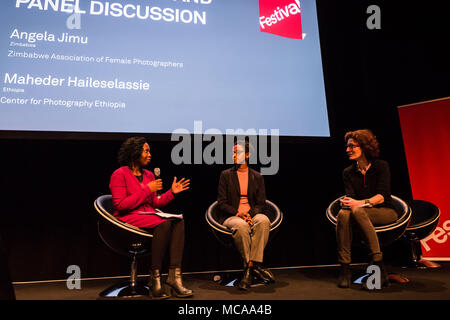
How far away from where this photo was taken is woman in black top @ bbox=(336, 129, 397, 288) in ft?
7.41

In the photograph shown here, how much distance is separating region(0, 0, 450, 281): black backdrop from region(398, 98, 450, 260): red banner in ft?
0.38

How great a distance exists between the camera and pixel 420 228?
2.87 meters

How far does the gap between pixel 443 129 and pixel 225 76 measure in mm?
2464

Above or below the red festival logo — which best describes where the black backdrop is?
below

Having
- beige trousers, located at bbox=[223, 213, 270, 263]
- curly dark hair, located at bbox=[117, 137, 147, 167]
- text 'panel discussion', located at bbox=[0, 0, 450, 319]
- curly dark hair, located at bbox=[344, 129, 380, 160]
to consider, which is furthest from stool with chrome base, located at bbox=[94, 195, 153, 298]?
curly dark hair, located at bbox=[344, 129, 380, 160]

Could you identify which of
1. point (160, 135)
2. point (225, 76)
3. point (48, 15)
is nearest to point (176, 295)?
point (160, 135)

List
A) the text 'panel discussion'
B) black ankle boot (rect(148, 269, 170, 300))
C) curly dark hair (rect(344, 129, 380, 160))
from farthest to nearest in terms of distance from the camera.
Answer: curly dark hair (rect(344, 129, 380, 160)) → the text 'panel discussion' → black ankle boot (rect(148, 269, 170, 300))

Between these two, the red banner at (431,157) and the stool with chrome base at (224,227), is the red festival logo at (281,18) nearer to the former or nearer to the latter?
the red banner at (431,157)

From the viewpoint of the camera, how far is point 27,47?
8.86 ft

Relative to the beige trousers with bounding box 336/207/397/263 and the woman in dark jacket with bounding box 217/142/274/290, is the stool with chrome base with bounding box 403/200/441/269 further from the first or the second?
the woman in dark jacket with bounding box 217/142/274/290

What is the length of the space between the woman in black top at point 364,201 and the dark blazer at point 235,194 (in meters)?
0.64

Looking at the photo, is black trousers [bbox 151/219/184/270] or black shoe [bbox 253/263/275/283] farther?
black shoe [bbox 253/263/275/283]
